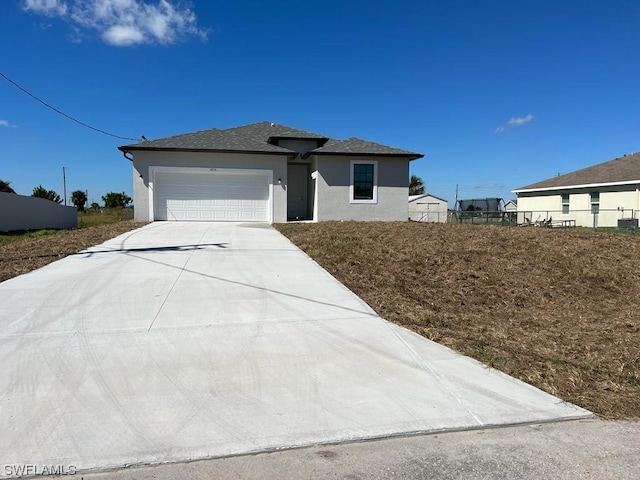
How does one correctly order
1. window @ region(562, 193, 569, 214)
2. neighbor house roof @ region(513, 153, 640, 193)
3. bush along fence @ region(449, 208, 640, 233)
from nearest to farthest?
1. bush along fence @ region(449, 208, 640, 233)
2. neighbor house roof @ region(513, 153, 640, 193)
3. window @ region(562, 193, 569, 214)

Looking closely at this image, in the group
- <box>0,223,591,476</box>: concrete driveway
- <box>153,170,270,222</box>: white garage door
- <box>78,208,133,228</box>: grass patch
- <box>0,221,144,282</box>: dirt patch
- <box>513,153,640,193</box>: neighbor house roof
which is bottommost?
<box>0,223,591,476</box>: concrete driveway

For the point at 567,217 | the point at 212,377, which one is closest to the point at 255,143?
the point at 212,377

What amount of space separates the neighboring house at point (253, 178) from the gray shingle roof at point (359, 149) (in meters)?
0.05

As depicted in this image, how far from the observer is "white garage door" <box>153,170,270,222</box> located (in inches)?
750

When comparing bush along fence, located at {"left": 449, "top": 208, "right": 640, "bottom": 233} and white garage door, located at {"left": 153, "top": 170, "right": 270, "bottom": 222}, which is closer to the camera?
white garage door, located at {"left": 153, "top": 170, "right": 270, "bottom": 222}

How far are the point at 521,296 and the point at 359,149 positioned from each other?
45.2 ft

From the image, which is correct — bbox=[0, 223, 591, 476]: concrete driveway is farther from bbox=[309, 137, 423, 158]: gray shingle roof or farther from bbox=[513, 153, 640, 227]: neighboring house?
bbox=[513, 153, 640, 227]: neighboring house

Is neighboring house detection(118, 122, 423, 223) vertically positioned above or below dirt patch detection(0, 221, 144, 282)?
above

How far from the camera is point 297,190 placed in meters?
22.9

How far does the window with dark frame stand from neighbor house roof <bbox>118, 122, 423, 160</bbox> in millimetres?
723

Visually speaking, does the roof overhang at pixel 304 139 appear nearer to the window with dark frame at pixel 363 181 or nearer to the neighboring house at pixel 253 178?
the neighboring house at pixel 253 178

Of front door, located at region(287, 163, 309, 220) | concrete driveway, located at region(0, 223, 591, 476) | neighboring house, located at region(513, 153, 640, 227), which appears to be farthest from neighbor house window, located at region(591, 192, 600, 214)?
concrete driveway, located at region(0, 223, 591, 476)

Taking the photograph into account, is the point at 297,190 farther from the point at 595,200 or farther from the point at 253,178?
the point at 595,200

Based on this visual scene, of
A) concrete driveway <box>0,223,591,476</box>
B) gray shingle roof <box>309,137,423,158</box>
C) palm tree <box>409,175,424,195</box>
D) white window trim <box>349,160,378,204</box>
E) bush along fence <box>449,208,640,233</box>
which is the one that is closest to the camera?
concrete driveway <box>0,223,591,476</box>
